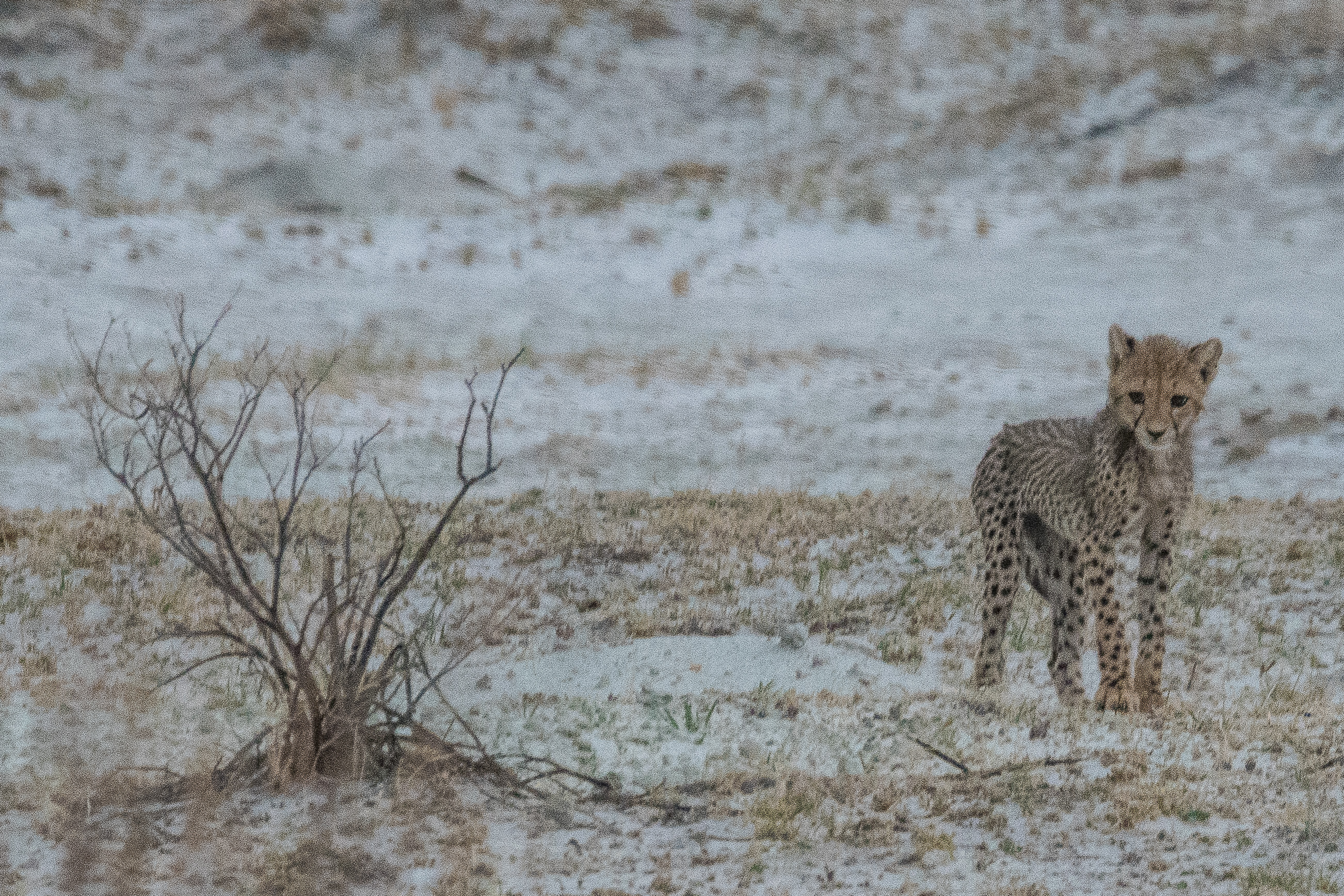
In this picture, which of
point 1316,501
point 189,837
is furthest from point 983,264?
point 189,837

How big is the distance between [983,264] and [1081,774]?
1177 cm

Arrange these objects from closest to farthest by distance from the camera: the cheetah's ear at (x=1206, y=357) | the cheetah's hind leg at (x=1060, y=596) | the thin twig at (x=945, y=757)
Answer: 1. the thin twig at (x=945, y=757)
2. the cheetah's ear at (x=1206, y=357)
3. the cheetah's hind leg at (x=1060, y=596)

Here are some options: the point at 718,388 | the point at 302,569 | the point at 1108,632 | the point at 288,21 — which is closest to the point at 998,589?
the point at 1108,632

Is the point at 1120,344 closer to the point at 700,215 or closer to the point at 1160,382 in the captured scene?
the point at 1160,382

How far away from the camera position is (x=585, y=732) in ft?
17.9

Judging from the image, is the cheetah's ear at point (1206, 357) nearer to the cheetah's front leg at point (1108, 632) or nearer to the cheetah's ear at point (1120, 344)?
the cheetah's ear at point (1120, 344)

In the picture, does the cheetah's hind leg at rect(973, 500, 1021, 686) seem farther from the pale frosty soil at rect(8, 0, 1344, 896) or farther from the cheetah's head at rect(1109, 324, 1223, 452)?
the cheetah's head at rect(1109, 324, 1223, 452)

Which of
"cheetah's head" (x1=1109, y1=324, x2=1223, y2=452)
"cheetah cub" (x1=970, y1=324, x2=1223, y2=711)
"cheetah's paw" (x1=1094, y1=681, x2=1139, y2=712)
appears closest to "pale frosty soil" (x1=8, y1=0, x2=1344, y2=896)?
"cheetah's paw" (x1=1094, y1=681, x2=1139, y2=712)

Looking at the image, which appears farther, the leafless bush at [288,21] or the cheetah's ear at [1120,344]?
the leafless bush at [288,21]

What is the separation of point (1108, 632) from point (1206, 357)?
100 centimetres

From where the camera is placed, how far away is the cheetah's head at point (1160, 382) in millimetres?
5254

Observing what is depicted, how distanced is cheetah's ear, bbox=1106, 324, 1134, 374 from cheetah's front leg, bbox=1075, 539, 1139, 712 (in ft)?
2.17

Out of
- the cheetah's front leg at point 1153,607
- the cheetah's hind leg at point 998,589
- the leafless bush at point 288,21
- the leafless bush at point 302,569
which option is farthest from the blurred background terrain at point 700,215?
the cheetah's front leg at point 1153,607

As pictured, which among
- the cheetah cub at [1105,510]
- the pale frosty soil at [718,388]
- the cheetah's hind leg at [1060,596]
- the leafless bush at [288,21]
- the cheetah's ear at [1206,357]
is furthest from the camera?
the leafless bush at [288,21]
